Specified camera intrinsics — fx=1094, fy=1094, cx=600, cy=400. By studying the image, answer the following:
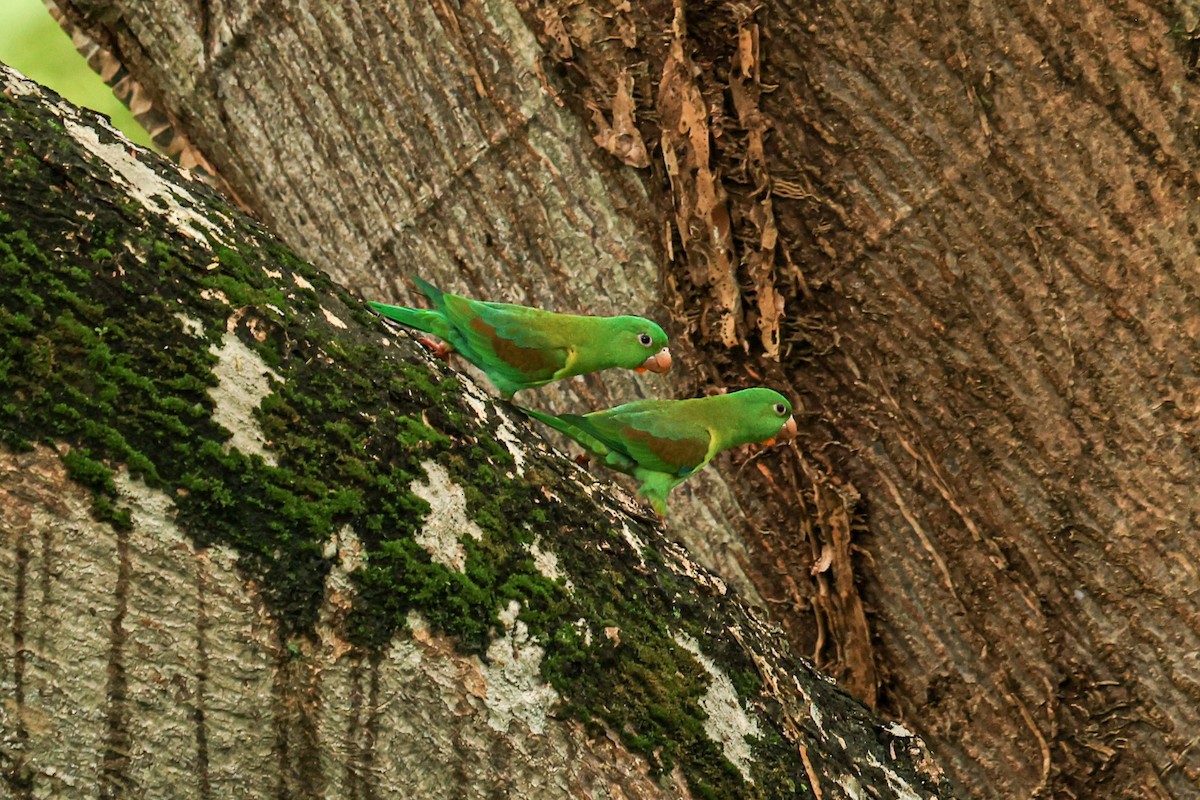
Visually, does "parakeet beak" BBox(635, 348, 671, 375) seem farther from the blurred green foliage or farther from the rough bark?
the blurred green foliage

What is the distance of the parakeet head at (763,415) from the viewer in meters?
2.65

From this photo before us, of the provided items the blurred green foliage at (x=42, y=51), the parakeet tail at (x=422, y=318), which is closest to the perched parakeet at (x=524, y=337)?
the parakeet tail at (x=422, y=318)

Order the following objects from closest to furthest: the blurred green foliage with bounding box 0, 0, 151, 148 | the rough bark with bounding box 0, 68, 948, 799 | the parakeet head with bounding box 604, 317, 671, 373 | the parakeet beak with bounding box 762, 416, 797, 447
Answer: the rough bark with bounding box 0, 68, 948, 799 → the parakeet head with bounding box 604, 317, 671, 373 → the parakeet beak with bounding box 762, 416, 797, 447 → the blurred green foliage with bounding box 0, 0, 151, 148

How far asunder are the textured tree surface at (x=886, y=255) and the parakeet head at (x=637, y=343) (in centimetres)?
18

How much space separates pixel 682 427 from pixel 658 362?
18cm

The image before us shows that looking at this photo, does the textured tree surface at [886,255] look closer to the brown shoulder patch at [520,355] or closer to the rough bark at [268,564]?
the brown shoulder patch at [520,355]

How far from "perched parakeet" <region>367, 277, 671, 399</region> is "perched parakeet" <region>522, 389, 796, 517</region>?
13cm

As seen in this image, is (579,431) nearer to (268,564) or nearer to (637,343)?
(637,343)

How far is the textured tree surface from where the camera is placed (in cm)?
246

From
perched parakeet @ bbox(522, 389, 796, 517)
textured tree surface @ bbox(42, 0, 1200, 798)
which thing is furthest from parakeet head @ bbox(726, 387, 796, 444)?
textured tree surface @ bbox(42, 0, 1200, 798)

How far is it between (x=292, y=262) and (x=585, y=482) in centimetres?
54

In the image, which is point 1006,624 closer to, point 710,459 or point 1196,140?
point 710,459

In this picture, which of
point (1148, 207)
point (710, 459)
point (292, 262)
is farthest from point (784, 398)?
point (292, 262)

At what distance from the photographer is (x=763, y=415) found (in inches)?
105
